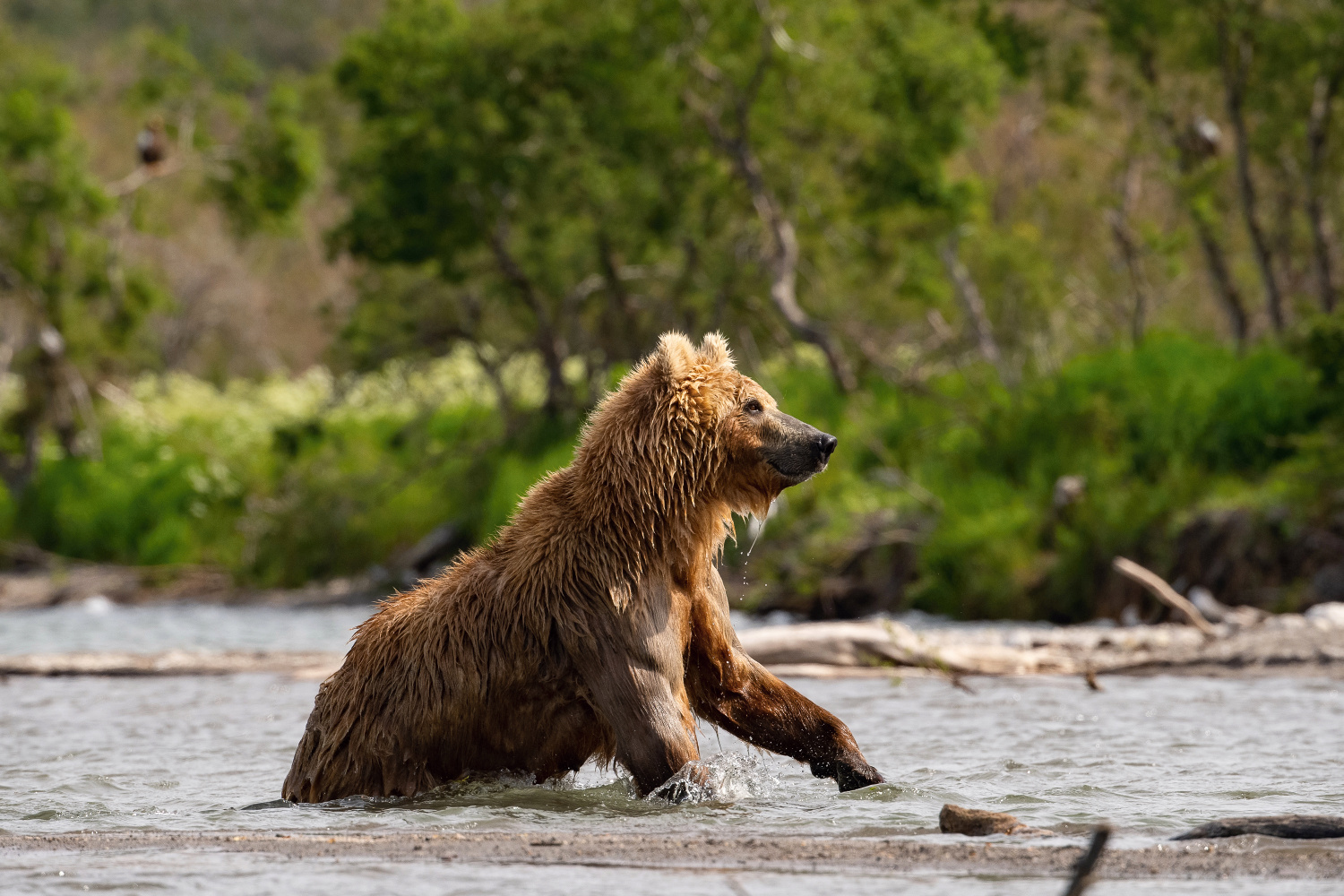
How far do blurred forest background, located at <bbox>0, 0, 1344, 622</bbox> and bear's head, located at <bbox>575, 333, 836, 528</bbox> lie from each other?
924cm

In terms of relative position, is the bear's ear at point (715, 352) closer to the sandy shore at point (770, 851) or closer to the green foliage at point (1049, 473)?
the sandy shore at point (770, 851)

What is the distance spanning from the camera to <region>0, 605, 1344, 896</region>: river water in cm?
491

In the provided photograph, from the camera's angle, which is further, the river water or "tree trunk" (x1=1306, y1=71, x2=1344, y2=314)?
"tree trunk" (x1=1306, y1=71, x2=1344, y2=314)

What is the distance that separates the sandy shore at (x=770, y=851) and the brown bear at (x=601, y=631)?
2.25 ft

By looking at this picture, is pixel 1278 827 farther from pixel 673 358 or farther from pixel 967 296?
pixel 967 296

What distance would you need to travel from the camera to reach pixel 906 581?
59.1 feet

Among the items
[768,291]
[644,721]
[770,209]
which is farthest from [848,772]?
[768,291]

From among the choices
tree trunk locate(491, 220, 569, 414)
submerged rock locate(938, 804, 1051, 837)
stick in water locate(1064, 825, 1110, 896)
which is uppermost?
tree trunk locate(491, 220, 569, 414)

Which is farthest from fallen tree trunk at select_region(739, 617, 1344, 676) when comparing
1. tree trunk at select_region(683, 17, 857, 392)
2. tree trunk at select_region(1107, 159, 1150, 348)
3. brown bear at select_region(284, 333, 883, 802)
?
tree trunk at select_region(683, 17, 857, 392)

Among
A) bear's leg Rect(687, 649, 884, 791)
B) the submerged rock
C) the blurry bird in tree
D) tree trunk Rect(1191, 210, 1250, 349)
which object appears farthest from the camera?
the blurry bird in tree

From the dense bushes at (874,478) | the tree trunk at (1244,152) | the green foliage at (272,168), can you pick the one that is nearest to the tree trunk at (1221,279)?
the tree trunk at (1244,152)

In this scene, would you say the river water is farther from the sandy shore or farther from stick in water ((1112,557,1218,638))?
stick in water ((1112,557,1218,638))

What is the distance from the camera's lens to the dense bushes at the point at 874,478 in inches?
645

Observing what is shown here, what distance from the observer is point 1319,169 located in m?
22.3
